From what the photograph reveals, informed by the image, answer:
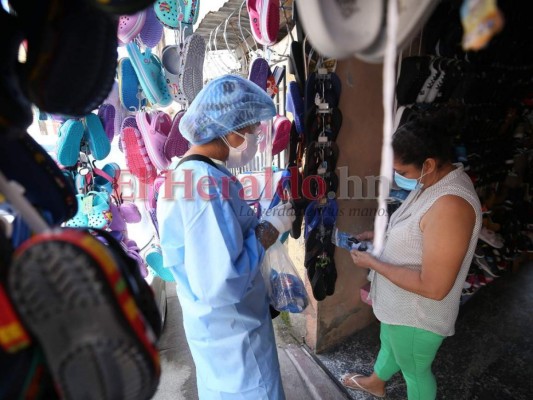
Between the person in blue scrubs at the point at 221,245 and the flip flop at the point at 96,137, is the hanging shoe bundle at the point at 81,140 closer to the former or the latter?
the flip flop at the point at 96,137

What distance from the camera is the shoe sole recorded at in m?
0.26

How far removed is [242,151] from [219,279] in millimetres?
531

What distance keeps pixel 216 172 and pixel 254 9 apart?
3.11ft

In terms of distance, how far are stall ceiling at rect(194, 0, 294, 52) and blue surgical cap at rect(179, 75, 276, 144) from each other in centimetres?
79

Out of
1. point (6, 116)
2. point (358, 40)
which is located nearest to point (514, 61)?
point (358, 40)

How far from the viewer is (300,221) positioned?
163 cm

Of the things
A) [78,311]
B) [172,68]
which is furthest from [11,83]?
[172,68]

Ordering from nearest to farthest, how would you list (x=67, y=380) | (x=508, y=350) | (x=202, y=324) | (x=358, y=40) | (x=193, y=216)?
1. (x=67, y=380)
2. (x=358, y=40)
3. (x=193, y=216)
4. (x=202, y=324)
5. (x=508, y=350)

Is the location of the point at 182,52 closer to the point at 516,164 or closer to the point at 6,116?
the point at 6,116

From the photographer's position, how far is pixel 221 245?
0.89 metres

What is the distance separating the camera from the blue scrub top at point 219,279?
911 millimetres

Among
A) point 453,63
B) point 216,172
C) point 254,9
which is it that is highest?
point 254,9

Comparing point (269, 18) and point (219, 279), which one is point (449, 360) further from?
point (269, 18)

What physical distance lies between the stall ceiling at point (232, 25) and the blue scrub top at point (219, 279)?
1162mm
